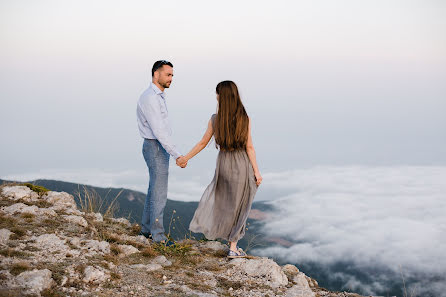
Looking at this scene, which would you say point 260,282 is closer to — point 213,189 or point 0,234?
point 213,189

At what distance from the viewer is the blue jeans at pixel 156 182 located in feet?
28.3

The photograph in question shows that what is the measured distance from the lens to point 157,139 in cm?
855

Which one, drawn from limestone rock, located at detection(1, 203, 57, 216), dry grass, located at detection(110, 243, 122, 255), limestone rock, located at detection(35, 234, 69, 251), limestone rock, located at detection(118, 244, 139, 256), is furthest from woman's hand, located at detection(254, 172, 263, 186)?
limestone rock, located at detection(1, 203, 57, 216)

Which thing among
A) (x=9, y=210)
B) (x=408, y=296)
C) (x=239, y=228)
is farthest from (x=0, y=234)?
(x=408, y=296)

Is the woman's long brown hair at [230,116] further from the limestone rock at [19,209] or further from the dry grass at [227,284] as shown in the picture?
the limestone rock at [19,209]

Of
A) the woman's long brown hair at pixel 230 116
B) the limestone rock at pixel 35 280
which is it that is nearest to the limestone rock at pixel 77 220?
the limestone rock at pixel 35 280

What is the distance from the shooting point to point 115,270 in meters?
7.22

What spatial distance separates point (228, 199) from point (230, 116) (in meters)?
1.70

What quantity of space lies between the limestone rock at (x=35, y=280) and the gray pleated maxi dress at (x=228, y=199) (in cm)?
312

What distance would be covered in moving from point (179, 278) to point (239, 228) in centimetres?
158

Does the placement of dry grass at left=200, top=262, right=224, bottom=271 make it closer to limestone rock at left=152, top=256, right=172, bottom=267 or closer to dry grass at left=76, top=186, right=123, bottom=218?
limestone rock at left=152, top=256, right=172, bottom=267

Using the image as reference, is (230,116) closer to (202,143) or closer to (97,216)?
(202,143)

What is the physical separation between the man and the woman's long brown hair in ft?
3.89

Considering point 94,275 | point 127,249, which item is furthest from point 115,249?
point 94,275
